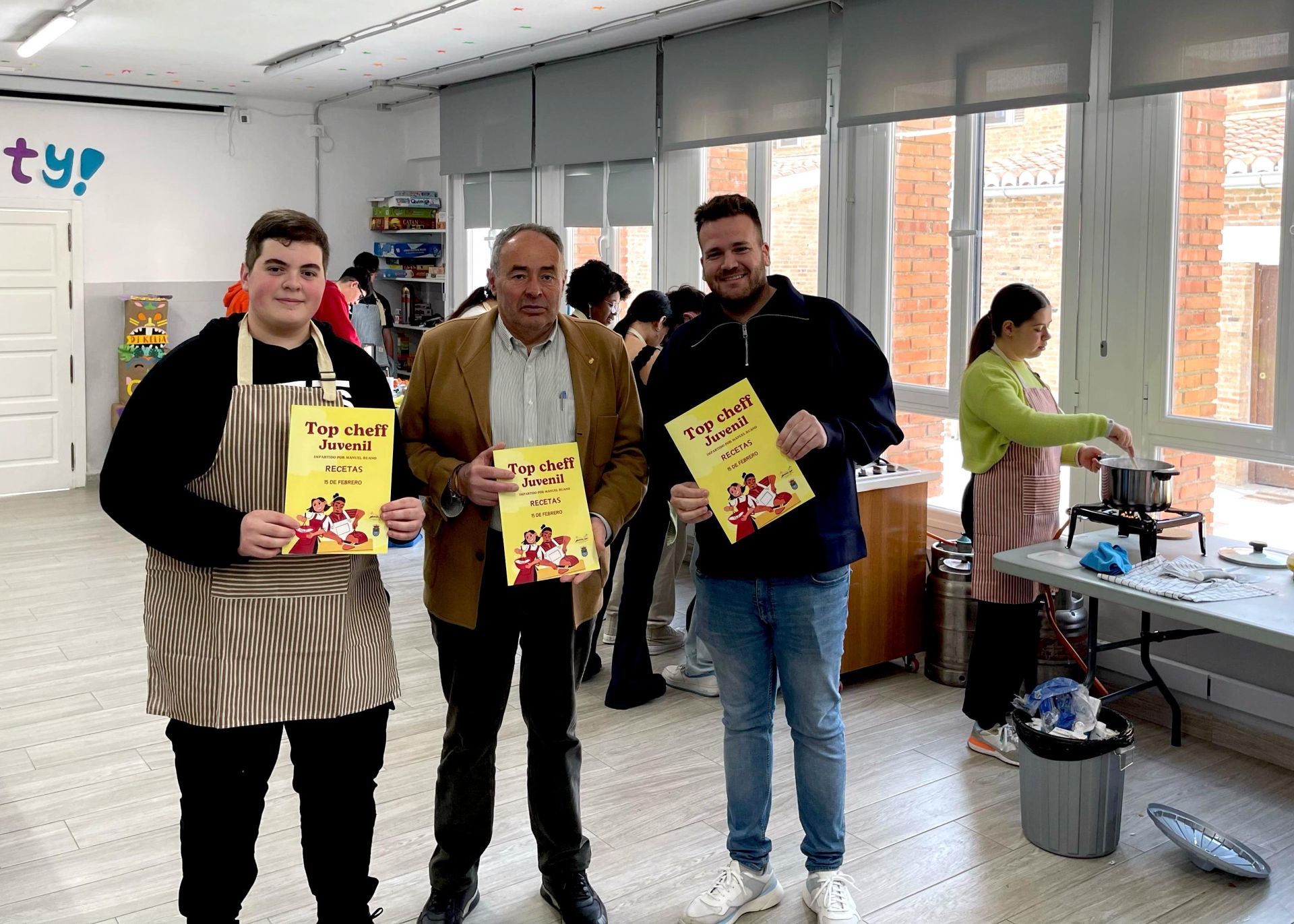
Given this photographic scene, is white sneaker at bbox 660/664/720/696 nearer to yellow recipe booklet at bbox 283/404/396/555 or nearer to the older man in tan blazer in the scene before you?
the older man in tan blazer

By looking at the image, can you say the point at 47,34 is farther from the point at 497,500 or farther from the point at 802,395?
the point at 802,395

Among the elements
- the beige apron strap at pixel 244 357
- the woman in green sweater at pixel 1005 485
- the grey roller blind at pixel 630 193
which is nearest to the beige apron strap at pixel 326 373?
the beige apron strap at pixel 244 357

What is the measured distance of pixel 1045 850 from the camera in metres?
3.17

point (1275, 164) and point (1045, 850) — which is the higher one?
point (1275, 164)

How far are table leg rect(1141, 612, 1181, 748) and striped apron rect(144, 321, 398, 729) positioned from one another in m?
2.80

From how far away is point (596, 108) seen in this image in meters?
7.36

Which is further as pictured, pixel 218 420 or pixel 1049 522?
pixel 1049 522

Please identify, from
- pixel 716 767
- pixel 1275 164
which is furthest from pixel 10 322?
pixel 1275 164

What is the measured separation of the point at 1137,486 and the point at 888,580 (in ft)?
3.81

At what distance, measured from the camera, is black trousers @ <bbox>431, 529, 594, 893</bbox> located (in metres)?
2.52

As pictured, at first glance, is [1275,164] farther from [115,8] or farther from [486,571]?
[115,8]

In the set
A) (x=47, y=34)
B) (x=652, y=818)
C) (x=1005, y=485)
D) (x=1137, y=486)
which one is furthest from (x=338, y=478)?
(x=47, y=34)

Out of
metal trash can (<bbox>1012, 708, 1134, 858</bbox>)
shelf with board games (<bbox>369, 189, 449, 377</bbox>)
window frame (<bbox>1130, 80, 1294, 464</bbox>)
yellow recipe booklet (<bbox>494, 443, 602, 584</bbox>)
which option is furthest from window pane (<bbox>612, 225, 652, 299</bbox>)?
yellow recipe booklet (<bbox>494, 443, 602, 584</bbox>)

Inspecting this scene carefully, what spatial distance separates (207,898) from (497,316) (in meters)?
1.30
